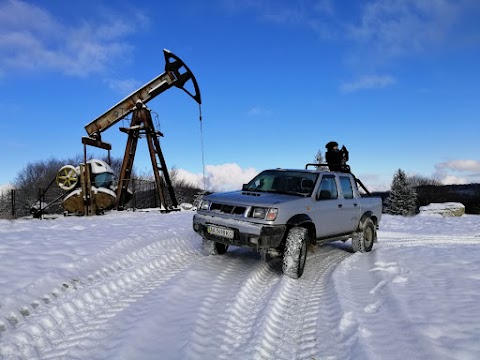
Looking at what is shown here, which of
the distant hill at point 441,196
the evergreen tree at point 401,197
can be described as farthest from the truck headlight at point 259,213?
the distant hill at point 441,196

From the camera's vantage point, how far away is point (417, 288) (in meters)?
4.66

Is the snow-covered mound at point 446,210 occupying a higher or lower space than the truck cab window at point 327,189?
lower

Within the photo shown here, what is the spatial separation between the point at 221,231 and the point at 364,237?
3846 millimetres

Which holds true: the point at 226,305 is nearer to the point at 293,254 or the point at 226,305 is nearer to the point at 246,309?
the point at 246,309

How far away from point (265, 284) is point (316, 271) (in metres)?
1.38

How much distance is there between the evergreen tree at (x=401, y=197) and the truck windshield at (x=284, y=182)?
46.6 metres

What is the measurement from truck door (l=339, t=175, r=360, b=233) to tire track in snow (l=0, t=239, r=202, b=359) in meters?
3.21

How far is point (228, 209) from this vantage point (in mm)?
5812

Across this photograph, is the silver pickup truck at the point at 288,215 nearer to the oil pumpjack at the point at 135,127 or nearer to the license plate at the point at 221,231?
the license plate at the point at 221,231

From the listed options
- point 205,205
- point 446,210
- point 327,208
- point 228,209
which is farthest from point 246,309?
point 446,210

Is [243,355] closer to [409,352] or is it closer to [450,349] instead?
[409,352]

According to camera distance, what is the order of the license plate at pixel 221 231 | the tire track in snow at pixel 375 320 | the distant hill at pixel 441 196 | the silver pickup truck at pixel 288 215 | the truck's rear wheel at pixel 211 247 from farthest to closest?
the distant hill at pixel 441 196 → the truck's rear wheel at pixel 211 247 → the license plate at pixel 221 231 → the silver pickup truck at pixel 288 215 → the tire track in snow at pixel 375 320

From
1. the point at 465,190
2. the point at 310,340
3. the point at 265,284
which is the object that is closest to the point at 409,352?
the point at 310,340

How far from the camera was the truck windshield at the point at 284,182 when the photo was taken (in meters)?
6.43
